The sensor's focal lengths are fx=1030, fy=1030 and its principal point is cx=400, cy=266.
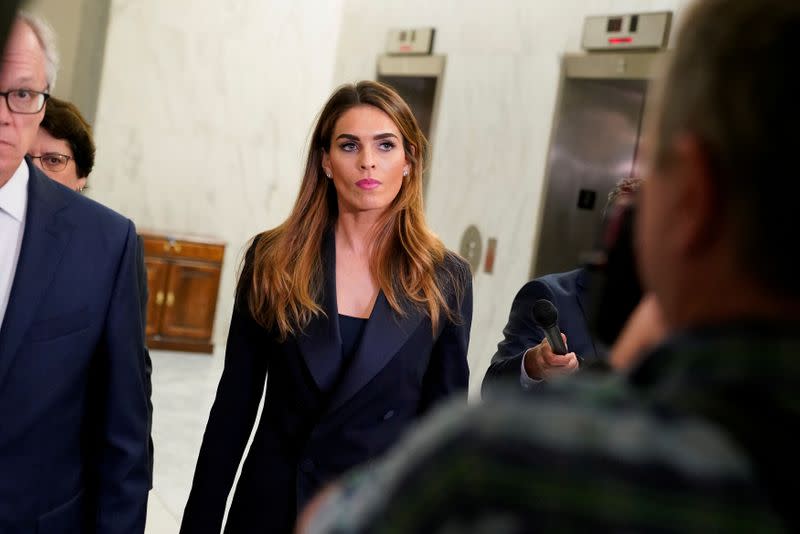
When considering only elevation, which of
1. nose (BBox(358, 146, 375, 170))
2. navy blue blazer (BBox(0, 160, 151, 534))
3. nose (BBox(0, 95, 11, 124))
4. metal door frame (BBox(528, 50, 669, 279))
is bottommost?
navy blue blazer (BBox(0, 160, 151, 534))

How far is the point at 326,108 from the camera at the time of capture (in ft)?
11.0

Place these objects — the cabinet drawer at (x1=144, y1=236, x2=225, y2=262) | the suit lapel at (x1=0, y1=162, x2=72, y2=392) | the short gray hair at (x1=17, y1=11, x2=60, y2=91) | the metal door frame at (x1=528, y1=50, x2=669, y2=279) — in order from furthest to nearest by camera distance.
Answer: the cabinet drawer at (x1=144, y1=236, x2=225, y2=262) → the metal door frame at (x1=528, y1=50, x2=669, y2=279) → the short gray hair at (x1=17, y1=11, x2=60, y2=91) → the suit lapel at (x1=0, y1=162, x2=72, y2=392)

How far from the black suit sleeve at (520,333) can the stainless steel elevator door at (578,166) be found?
482 cm

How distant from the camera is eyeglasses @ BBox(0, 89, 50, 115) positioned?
2.23 meters

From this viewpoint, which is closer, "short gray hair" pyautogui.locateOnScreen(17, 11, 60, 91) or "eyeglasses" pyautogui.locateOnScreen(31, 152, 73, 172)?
"short gray hair" pyautogui.locateOnScreen(17, 11, 60, 91)

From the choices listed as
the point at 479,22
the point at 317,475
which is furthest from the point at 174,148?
the point at 317,475

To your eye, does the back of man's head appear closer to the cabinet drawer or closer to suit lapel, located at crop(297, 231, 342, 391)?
suit lapel, located at crop(297, 231, 342, 391)

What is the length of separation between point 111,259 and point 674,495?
74.6 inches

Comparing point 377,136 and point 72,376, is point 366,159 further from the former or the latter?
point 72,376

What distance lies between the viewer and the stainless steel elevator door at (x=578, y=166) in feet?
25.9

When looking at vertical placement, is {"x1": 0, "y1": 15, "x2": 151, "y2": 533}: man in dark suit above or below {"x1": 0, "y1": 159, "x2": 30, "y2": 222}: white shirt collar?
below

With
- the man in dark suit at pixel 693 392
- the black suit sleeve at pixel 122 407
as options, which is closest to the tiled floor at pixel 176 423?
the black suit sleeve at pixel 122 407

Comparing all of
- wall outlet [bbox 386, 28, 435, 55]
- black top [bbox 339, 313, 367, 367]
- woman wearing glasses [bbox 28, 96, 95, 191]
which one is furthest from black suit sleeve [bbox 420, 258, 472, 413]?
wall outlet [bbox 386, 28, 435, 55]

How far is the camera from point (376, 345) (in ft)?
9.26
